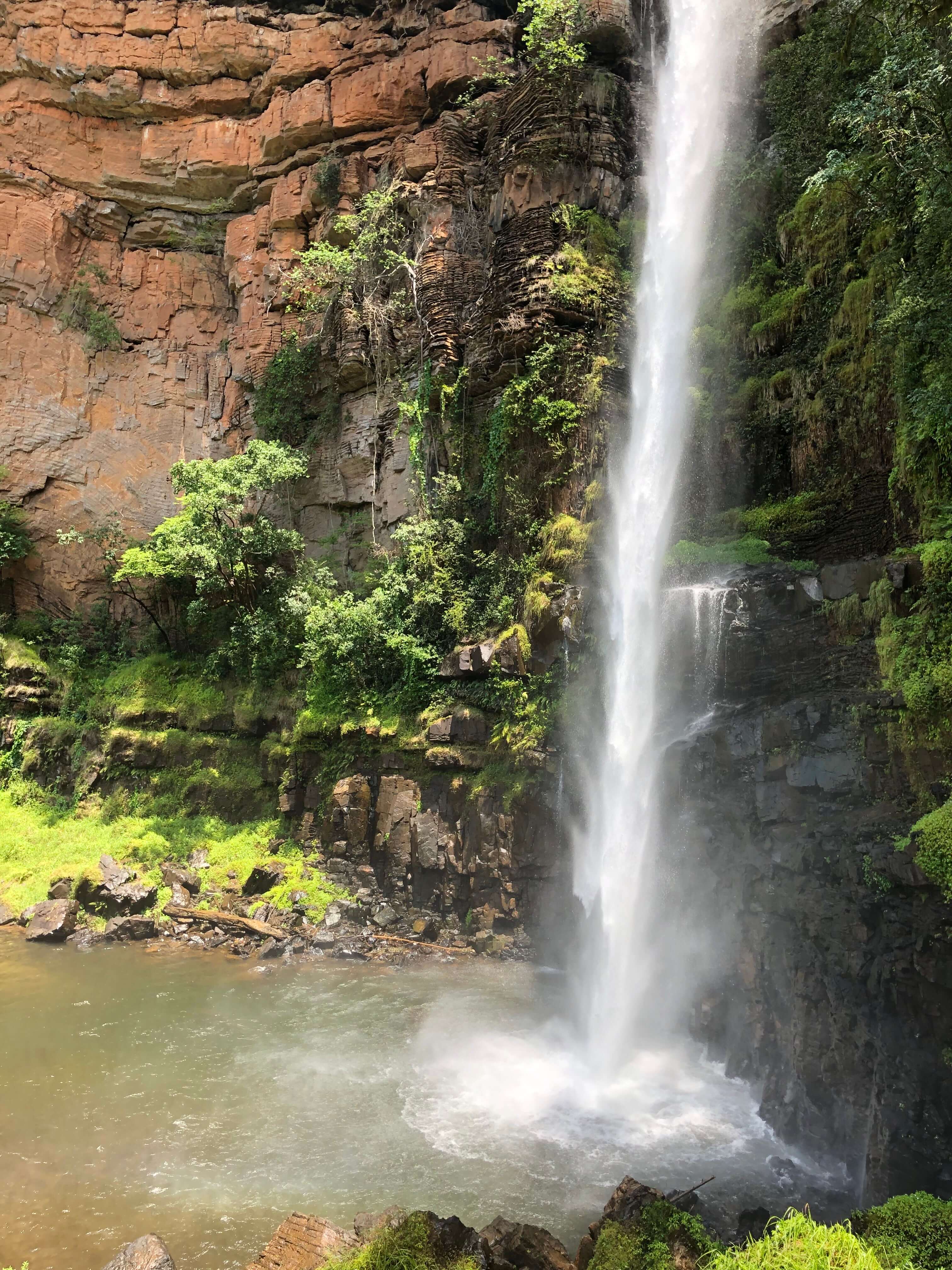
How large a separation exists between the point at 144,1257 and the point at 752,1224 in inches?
198

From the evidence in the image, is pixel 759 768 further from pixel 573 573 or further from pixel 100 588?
pixel 100 588

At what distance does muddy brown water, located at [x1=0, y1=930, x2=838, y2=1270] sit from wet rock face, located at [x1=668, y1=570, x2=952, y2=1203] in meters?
0.90

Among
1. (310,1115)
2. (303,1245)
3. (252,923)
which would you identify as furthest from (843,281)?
(252,923)

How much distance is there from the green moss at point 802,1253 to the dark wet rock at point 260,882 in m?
13.0

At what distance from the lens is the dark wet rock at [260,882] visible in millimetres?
16734

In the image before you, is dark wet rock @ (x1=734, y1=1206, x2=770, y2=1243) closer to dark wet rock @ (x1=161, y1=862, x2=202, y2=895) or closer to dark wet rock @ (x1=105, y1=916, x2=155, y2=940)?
dark wet rock @ (x1=105, y1=916, x2=155, y2=940)

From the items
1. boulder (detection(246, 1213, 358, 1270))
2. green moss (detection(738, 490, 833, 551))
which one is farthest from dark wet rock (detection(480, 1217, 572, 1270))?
green moss (detection(738, 490, 833, 551))

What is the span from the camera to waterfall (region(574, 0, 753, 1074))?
474 inches

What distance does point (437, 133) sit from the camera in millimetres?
22750

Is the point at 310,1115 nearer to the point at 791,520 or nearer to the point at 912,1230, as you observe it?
the point at 912,1230

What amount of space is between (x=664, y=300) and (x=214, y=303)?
58.5ft

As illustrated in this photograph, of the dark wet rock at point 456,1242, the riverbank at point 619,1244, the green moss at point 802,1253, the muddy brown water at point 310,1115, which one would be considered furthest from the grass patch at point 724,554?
the dark wet rock at point 456,1242

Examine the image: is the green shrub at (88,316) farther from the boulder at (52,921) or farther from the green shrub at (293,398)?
the boulder at (52,921)

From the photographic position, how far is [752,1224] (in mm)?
6633
